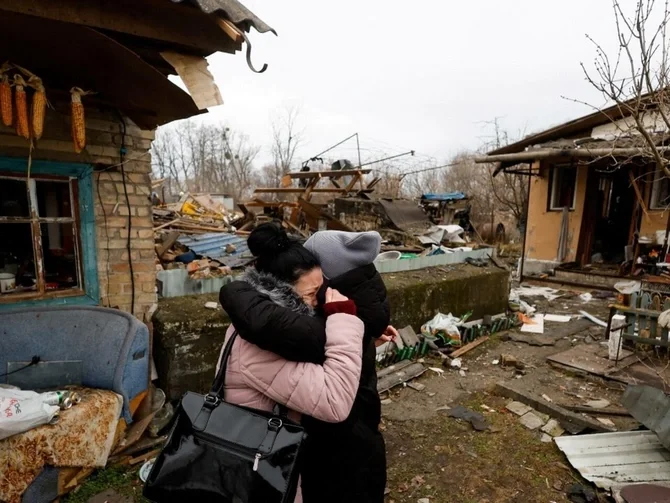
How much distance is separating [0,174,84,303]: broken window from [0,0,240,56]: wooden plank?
1.40m

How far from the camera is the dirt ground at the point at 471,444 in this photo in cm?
294

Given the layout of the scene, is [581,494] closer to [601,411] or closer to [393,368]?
[601,411]

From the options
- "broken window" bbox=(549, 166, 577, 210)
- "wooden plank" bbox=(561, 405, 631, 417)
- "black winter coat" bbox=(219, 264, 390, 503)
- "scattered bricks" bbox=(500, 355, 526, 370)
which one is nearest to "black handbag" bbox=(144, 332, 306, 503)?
"black winter coat" bbox=(219, 264, 390, 503)

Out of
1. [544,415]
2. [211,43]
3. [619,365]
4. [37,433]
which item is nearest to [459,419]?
[544,415]

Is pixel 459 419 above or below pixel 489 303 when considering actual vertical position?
below

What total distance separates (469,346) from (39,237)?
5605 mm

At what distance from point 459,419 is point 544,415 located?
35.6 inches

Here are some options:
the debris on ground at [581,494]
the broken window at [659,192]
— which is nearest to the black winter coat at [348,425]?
the debris on ground at [581,494]

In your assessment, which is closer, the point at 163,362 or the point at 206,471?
the point at 206,471

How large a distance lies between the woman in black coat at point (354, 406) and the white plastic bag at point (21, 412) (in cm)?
200

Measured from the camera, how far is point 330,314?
1.44m

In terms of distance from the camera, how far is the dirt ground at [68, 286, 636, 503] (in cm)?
294

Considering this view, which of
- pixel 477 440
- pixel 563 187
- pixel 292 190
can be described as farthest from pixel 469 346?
pixel 563 187

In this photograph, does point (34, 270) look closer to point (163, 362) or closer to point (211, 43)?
point (163, 362)
